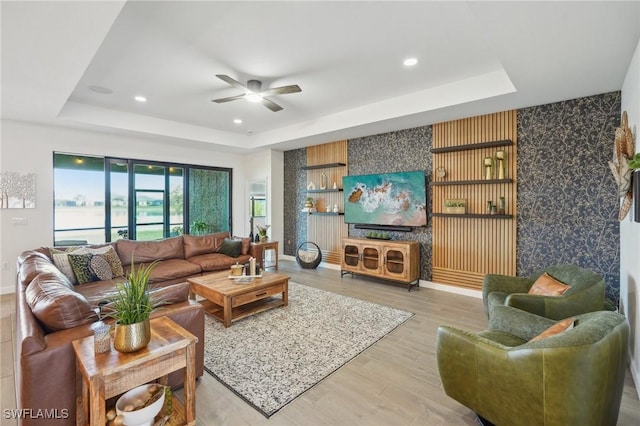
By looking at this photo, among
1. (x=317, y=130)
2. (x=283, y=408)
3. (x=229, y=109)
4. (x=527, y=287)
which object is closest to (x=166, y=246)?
(x=229, y=109)

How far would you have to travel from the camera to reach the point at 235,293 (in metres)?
3.49

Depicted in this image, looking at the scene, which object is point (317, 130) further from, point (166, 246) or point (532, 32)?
point (532, 32)

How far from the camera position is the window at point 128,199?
541 centimetres

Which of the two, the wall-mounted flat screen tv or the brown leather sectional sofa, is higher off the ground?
the wall-mounted flat screen tv

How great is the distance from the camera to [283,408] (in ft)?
6.91

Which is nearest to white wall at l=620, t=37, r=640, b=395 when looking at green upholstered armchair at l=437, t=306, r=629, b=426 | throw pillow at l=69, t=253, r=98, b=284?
green upholstered armchair at l=437, t=306, r=629, b=426

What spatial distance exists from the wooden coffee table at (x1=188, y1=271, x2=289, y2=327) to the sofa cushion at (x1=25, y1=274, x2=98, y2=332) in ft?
5.19

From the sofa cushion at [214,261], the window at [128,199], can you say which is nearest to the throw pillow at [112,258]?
the sofa cushion at [214,261]

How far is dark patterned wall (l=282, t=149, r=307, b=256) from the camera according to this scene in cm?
717

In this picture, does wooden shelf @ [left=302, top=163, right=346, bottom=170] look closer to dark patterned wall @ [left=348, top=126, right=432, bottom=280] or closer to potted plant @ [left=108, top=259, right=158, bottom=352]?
dark patterned wall @ [left=348, top=126, right=432, bottom=280]

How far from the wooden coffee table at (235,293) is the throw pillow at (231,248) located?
1.17 metres

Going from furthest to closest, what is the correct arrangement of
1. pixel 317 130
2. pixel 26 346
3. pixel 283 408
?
1. pixel 317 130
2. pixel 283 408
3. pixel 26 346

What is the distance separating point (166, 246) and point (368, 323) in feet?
11.8

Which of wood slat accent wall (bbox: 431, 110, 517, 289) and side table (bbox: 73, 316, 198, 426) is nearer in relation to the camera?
side table (bbox: 73, 316, 198, 426)
